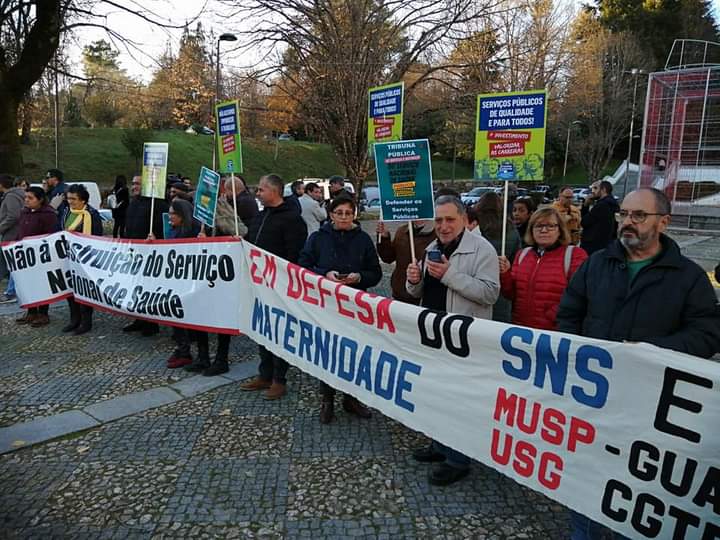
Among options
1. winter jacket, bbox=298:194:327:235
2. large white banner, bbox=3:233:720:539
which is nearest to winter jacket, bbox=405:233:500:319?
large white banner, bbox=3:233:720:539

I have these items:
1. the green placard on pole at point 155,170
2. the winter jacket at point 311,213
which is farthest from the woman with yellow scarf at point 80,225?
the winter jacket at point 311,213

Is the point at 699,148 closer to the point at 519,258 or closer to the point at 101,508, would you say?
the point at 519,258

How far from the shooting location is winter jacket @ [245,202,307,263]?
16.5ft

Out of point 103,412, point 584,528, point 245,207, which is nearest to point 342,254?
point 103,412

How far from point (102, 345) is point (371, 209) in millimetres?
22655

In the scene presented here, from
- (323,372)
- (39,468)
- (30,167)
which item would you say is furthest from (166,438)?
(30,167)

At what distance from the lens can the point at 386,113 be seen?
5289 millimetres

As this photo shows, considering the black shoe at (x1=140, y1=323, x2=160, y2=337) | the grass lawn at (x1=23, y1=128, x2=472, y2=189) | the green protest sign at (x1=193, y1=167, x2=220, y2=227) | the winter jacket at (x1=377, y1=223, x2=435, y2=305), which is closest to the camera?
the winter jacket at (x1=377, y1=223, x2=435, y2=305)

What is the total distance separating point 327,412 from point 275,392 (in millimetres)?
700

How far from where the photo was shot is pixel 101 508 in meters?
3.22

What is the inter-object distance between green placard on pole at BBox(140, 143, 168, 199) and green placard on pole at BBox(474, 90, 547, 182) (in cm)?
370

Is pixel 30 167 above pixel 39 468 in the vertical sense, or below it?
above

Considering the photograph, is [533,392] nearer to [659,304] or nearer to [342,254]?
[659,304]

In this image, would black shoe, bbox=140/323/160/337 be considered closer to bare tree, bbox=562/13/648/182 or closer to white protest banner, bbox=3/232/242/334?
white protest banner, bbox=3/232/242/334
